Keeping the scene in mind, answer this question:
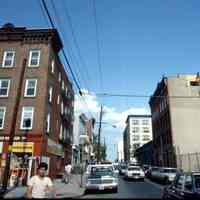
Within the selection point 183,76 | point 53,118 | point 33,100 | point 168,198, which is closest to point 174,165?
point 183,76

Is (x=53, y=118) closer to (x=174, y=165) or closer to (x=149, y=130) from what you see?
(x=174, y=165)

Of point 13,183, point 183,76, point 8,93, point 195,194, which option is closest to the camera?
point 195,194

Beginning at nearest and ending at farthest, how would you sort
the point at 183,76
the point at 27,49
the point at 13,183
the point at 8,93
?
the point at 13,183
the point at 8,93
the point at 27,49
the point at 183,76

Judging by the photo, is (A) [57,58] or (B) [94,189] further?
(A) [57,58]

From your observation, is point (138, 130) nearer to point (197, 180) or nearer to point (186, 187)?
point (197, 180)

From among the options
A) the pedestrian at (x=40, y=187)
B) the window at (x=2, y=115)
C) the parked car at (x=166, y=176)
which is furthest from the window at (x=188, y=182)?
the window at (x=2, y=115)

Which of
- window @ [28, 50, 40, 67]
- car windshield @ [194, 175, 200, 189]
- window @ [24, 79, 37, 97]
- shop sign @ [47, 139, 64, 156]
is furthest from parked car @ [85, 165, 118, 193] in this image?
window @ [28, 50, 40, 67]

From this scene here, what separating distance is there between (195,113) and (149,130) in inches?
4463

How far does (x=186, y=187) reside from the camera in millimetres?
7906

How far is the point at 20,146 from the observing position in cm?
2333

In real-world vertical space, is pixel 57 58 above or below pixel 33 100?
above

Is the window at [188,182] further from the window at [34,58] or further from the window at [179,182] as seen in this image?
the window at [34,58]

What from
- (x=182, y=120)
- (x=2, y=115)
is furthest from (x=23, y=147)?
(x=182, y=120)

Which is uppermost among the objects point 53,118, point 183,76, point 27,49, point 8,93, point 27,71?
point 183,76
